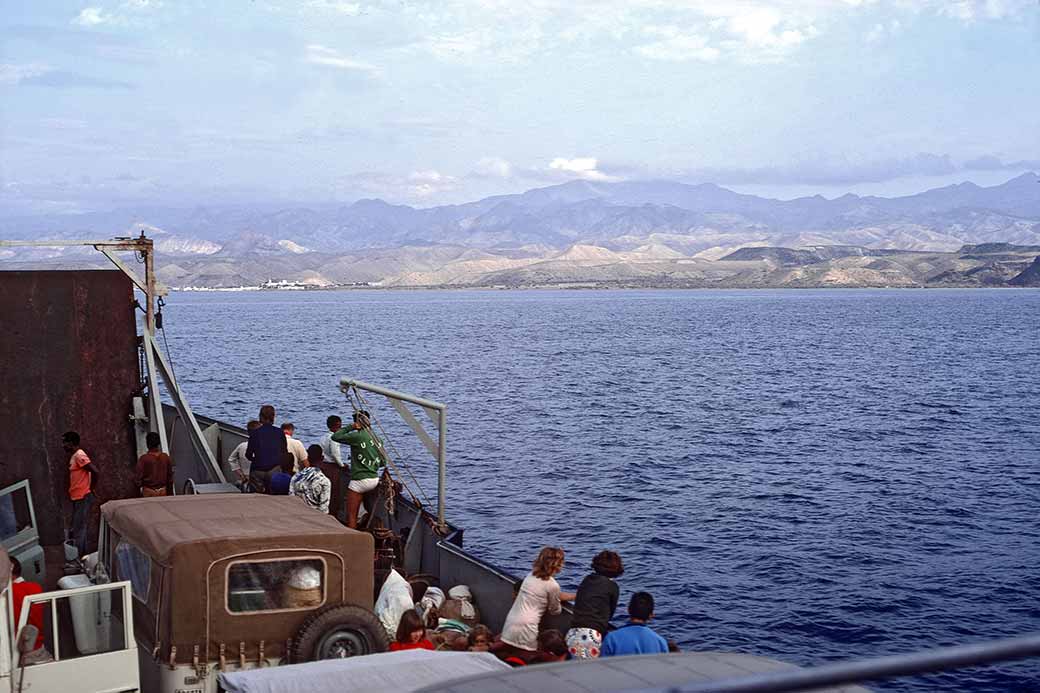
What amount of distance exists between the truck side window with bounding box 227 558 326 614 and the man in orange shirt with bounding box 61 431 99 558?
22.2 ft

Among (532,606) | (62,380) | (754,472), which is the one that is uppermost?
(62,380)

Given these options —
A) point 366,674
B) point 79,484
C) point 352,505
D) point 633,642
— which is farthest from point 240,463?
point 633,642

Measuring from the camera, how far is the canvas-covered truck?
9414mm

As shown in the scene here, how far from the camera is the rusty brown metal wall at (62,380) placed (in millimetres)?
15641

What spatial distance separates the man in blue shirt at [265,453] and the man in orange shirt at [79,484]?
2.25 m

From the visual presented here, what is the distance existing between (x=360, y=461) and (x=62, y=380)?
4699mm

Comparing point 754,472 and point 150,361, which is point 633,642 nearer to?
point 150,361

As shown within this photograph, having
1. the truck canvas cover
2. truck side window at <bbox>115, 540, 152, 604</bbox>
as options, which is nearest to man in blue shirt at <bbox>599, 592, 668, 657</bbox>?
the truck canvas cover

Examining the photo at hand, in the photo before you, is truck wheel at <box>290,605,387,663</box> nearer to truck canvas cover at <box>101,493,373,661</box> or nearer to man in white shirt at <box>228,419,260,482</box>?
truck canvas cover at <box>101,493,373,661</box>

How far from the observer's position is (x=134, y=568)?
33.7ft

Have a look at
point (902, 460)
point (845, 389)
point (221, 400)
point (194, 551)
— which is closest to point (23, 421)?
point (194, 551)

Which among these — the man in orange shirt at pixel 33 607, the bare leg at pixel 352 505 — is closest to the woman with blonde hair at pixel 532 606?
the man in orange shirt at pixel 33 607

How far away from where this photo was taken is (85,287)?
1625 cm

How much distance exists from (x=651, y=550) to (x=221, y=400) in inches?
1581
